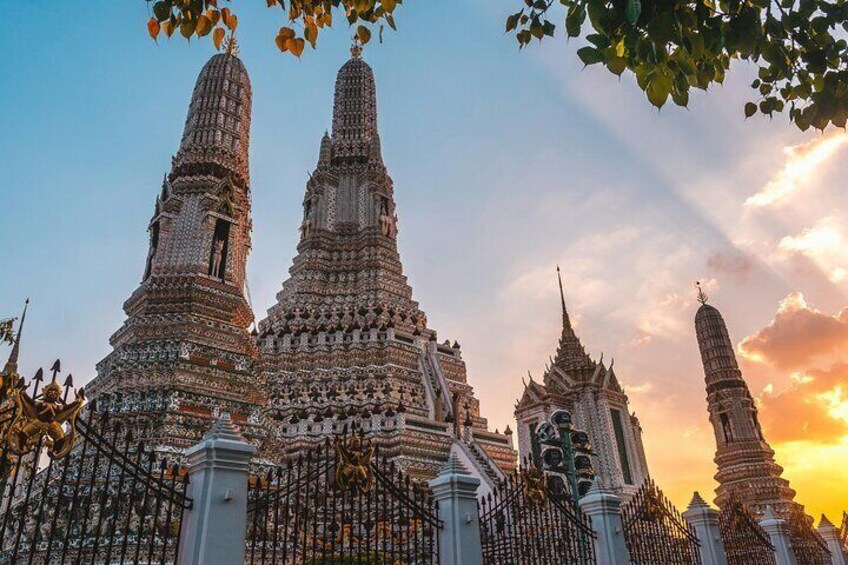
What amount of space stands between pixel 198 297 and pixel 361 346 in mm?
10118

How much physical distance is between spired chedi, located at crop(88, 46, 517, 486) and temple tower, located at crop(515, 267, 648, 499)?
11.8 metres

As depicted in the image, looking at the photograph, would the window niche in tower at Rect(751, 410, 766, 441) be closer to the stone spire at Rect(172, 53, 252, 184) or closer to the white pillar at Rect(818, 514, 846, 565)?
the white pillar at Rect(818, 514, 846, 565)

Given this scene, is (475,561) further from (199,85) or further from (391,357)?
(199,85)

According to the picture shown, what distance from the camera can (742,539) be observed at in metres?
14.4

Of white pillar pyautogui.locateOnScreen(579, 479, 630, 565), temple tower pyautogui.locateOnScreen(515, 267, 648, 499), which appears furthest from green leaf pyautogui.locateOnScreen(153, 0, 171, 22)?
temple tower pyautogui.locateOnScreen(515, 267, 648, 499)

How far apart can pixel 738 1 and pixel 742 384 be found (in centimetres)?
3967

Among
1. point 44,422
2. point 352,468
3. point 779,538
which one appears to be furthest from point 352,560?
point 779,538

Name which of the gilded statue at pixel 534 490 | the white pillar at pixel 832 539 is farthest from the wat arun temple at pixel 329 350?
the white pillar at pixel 832 539

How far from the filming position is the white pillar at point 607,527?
34.3 ft

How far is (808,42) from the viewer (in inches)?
205

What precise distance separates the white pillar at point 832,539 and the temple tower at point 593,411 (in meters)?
16.8

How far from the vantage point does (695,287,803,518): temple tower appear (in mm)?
35281

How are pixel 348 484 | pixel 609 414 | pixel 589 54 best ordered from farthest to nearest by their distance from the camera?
pixel 609 414
pixel 348 484
pixel 589 54

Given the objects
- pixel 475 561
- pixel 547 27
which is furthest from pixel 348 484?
pixel 547 27
